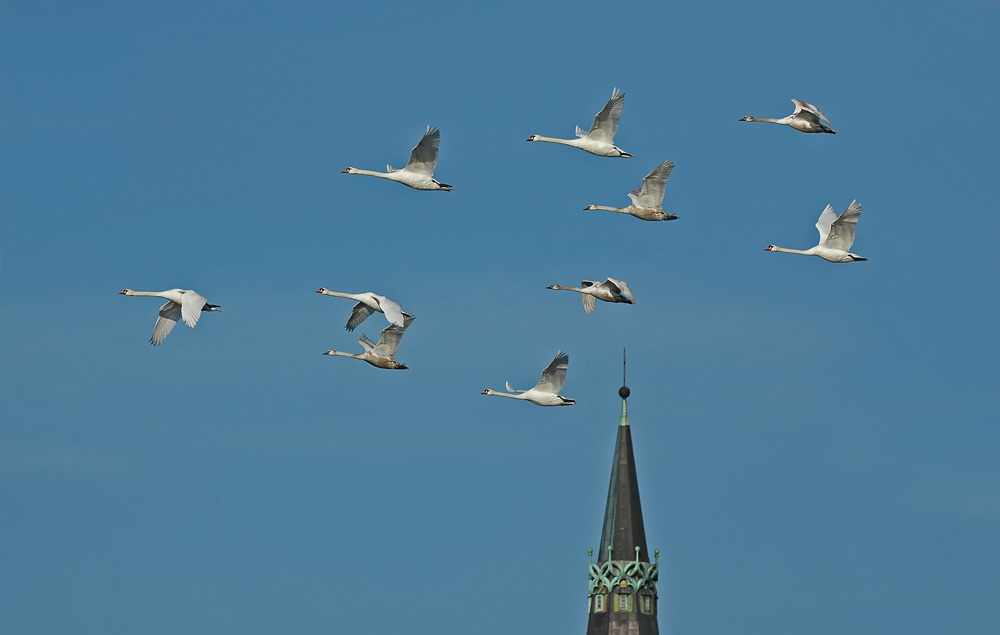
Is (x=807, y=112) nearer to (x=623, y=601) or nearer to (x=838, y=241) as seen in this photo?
(x=838, y=241)

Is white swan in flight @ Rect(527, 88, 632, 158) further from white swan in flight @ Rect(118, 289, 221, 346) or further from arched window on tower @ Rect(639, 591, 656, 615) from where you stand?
arched window on tower @ Rect(639, 591, 656, 615)

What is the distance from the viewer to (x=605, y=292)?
108m

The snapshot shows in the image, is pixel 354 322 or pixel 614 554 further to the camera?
pixel 614 554

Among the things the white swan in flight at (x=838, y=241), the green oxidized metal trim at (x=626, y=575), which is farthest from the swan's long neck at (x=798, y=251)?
the green oxidized metal trim at (x=626, y=575)

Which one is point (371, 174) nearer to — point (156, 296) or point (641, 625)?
point (156, 296)

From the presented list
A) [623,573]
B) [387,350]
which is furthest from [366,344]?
[623,573]

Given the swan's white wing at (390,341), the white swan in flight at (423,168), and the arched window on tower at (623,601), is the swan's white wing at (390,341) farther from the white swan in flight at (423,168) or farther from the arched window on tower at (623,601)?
the arched window on tower at (623,601)

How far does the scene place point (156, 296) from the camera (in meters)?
111

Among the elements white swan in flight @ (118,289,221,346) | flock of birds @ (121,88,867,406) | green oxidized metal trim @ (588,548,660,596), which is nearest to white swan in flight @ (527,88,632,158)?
flock of birds @ (121,88,867,406)

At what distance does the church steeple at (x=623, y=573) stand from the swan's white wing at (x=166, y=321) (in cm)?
7343

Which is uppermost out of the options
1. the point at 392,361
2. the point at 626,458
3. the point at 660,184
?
the point at 626,458

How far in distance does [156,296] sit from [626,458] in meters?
77.4

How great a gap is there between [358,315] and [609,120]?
1290 cm

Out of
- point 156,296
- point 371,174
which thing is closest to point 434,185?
point 371,174
